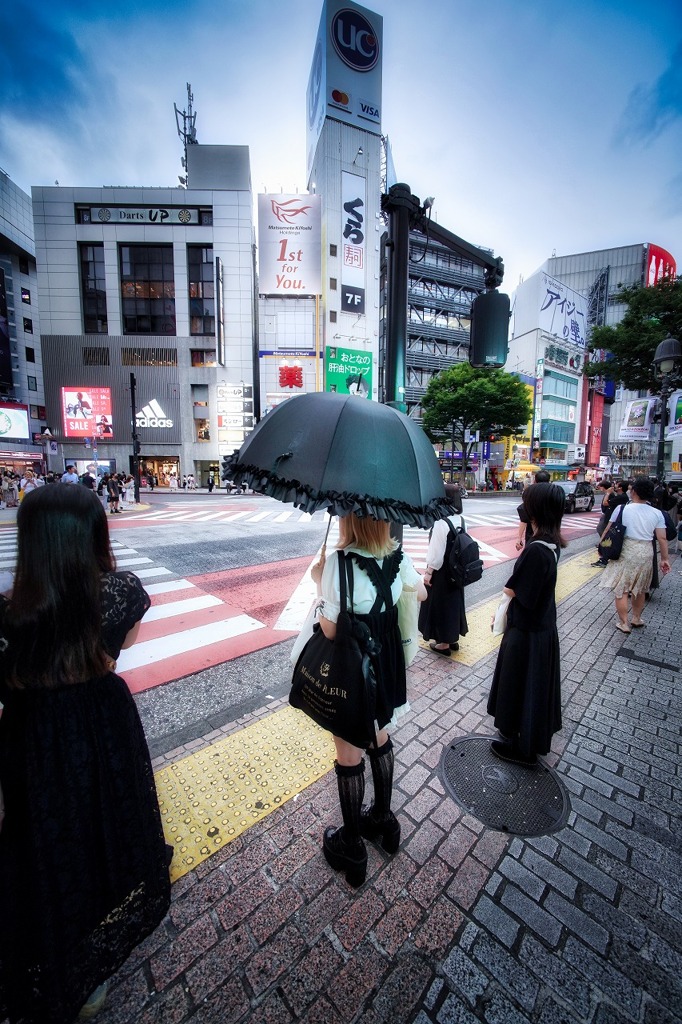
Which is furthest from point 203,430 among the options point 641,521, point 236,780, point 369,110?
point 236,780

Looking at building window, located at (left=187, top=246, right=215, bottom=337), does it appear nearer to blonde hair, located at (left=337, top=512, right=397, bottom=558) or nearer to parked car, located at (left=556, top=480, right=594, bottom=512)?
parked car, located at (left=556, top=480, right=594, bottom=512)

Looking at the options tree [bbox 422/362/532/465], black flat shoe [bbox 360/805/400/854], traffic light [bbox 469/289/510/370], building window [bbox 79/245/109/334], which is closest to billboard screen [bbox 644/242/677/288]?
tree [bbox 422/362/532/465]

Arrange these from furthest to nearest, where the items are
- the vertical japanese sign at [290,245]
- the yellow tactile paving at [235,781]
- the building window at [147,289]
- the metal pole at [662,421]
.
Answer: the building window at [147,289], the vertical japanese sign at [290,245], the metal pole at [662,421], the yellow tactile paving at [235,781]

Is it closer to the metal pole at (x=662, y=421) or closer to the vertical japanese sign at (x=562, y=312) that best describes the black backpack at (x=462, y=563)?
the metal pole at (x=662, y=421)

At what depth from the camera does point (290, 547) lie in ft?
34.5

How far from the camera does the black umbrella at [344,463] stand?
1.73 metres

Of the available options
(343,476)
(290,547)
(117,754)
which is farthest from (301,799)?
(290,547)

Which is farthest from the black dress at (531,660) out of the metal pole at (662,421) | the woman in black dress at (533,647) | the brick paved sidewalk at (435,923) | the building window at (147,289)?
the building window at (147,289)

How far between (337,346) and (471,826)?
3802cm

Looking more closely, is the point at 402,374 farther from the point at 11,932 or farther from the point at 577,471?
the point at 577,471

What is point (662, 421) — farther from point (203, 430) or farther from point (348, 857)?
point (203, 430)

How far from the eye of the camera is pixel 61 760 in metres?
1.48

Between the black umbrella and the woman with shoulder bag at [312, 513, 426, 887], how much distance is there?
217 millimetres

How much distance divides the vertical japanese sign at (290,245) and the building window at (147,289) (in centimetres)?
857
